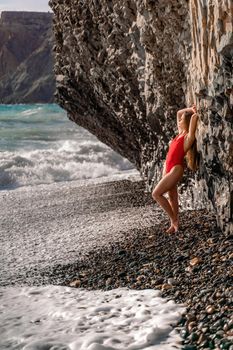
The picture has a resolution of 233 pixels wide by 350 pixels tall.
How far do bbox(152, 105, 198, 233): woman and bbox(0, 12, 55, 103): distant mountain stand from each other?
98703 mm

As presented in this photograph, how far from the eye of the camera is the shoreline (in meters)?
4.82

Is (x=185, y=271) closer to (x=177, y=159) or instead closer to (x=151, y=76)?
(x=177, y=159)

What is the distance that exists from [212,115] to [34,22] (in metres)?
124

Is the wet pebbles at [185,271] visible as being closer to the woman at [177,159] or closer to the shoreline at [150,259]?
the shoreline at [150,259]

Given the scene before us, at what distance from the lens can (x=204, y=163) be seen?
23.8ft

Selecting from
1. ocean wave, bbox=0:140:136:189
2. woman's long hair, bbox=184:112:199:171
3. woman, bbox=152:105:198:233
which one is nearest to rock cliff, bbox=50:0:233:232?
woman's long hair, bbox=184:112:199:171

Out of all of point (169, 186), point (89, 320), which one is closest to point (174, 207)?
point (169, 186)

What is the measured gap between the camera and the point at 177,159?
7.77 meters

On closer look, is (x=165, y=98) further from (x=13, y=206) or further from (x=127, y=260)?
(x=13, y=206)

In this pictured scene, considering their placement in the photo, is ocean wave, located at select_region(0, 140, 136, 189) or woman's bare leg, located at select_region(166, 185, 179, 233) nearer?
woman's bare leg, located at select_region(166, 185, 179, 233)

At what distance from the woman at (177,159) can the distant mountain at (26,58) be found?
324ft

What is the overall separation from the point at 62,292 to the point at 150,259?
3.62 feet

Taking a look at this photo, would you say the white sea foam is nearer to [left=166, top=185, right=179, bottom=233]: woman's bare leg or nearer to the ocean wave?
[left=166, top=185, right=179, bottom=233]: woman's bare leg

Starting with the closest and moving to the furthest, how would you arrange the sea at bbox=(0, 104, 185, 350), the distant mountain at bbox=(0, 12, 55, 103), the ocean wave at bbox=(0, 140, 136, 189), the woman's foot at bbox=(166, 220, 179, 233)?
the sea at bbox=(0, 104, 185, 350)
the woman's foot at bbox=(166, 220, 179, 233)
the ocean wave at bbox=(0, 140, 136, 189)
the distant mountain at bbox=(0, 12, 55, 103)
